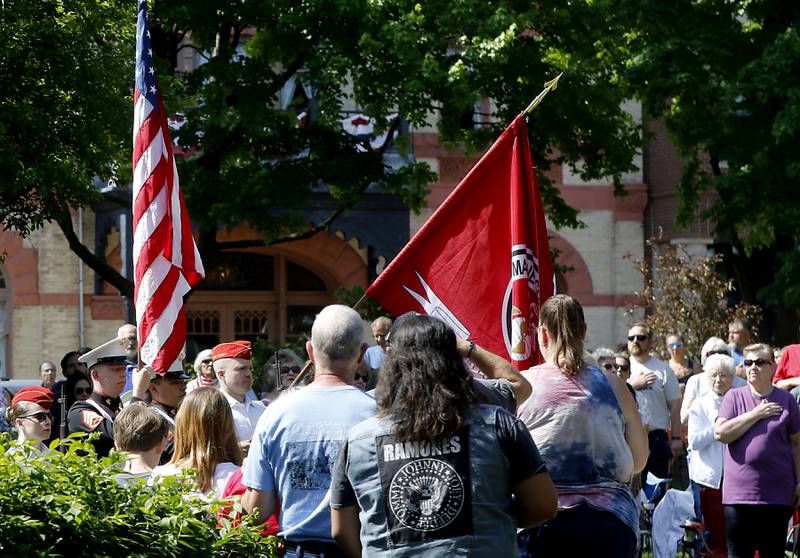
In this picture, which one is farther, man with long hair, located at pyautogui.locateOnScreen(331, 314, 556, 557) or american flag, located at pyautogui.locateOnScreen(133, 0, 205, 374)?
american flag, located at pyautogui.locateOnScreen(133, 0, 205, 374)

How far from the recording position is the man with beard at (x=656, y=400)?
478 inches

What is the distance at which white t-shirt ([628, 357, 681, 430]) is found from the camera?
12.1m

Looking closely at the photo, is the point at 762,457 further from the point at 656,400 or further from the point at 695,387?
the point at 656,400

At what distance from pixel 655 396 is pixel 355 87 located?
23.0ft

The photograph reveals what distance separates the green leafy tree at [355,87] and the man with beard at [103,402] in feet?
23.7

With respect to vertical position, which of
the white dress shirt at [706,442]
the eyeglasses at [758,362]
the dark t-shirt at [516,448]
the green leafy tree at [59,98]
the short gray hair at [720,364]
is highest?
the green leafy tree at [59,98]

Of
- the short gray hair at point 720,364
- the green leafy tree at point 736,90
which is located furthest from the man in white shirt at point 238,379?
the green leafy tree at point 736,90

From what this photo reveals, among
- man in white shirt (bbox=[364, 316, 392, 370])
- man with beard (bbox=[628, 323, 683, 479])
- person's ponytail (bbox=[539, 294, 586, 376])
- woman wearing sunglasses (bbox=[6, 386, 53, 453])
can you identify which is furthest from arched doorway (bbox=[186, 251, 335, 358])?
person's ponytail (bbox=[539, 294, 586, 376])

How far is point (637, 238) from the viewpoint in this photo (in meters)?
25.5

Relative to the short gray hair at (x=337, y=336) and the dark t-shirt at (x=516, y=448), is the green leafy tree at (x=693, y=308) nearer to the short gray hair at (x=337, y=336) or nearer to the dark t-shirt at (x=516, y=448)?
the short gray hair at (x=337, y=336)

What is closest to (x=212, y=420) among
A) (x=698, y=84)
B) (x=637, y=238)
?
(x=698, y=84)

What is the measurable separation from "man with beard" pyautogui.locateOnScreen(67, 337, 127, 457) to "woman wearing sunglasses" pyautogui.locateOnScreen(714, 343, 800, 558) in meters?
4.16

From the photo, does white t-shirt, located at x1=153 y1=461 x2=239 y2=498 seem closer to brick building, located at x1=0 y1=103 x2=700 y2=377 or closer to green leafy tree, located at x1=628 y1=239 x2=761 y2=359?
green leafy tree, located at x1=628 y1=239 x2=761 y2=359

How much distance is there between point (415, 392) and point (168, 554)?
116 cm
